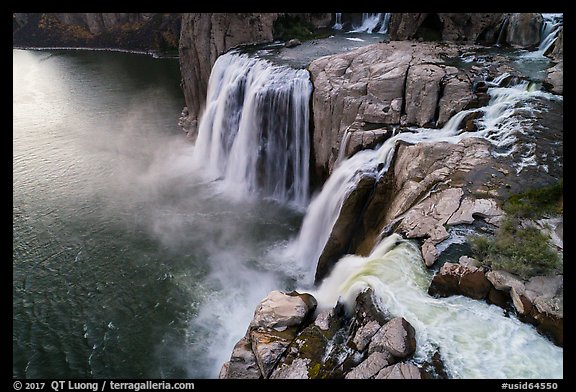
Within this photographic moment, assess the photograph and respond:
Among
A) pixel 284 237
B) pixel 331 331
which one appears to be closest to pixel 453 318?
pixel 331 331

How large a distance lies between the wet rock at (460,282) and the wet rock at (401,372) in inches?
90.7

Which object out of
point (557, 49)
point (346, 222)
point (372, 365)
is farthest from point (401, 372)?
point (557, 49)

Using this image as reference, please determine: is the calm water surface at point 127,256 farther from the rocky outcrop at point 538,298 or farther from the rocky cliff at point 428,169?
the rocky outcrop at point 538,298

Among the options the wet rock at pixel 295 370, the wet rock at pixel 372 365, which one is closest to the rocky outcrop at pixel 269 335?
the wet rock at pixel 295 370

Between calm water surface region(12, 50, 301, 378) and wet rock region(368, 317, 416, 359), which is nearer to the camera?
wet rock region(368, 317, 416, 359)

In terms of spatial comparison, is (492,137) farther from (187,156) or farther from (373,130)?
(187,156)

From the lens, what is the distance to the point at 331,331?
928 cm

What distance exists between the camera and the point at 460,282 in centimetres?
919

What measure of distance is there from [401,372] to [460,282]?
114 inches

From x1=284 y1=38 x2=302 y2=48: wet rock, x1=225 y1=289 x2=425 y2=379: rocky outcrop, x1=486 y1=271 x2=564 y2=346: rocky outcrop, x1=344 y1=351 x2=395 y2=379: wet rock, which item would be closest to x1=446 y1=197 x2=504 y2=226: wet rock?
x1=486 y1=271 x2=564 y2=346: rocky outcrop

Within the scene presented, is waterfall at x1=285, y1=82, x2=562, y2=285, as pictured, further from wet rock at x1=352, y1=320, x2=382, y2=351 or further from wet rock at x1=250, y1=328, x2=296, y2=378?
wet rock at x1=352, y1=320, x2=382, y2=351

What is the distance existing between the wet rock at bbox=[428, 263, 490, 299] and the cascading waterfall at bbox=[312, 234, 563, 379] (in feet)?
0.55

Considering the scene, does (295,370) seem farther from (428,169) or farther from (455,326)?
(428,169)

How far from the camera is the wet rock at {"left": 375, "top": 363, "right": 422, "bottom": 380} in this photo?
7.28 m
